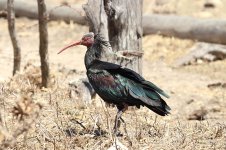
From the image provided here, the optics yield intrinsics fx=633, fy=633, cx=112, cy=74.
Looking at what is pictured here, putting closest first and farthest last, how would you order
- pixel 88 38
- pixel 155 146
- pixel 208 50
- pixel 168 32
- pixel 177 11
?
pixel 155 146 → pixel 88 38 → pixel 208 50 → pixel 168 32 → pixel 177 11

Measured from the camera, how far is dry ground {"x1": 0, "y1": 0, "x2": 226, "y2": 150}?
20.5 ft

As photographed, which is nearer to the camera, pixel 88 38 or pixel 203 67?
pixel 88 38

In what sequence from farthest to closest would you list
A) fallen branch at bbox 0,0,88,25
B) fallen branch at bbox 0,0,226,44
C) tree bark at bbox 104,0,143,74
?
fallen branch at bbox 0,0,88,25
fallen branch at bbox 0,0,226,44
tree bark at bbox 104,0,143,74

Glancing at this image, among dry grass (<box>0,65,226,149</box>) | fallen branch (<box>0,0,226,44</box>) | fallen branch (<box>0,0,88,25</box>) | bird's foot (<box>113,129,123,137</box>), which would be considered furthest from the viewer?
fallen branch (<box>0,0,88,25</box>)

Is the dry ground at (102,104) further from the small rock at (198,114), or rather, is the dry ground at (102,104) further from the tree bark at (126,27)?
the tree bark at (126,27)

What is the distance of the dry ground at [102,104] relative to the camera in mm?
6238

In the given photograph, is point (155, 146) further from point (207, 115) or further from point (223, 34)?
point (223, 34)

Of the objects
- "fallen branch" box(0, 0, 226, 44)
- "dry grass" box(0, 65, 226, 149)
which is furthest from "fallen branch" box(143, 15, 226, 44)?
"dry grass" box(0, 65, 226, 149)

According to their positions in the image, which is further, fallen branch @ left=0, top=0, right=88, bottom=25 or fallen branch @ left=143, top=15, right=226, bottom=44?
fallen branch @ left=0, top=0, right=88, bottom=25

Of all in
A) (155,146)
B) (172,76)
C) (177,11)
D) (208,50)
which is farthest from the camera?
(177,11)

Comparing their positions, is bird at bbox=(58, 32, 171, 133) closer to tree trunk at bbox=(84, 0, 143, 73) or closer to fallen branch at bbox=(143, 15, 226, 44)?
tree trunk at bbox=(84, 0, 143, 73)

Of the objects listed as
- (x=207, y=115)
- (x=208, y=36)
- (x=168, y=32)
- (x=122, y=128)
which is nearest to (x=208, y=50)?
(x=208, y=36)

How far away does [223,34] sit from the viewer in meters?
14.2

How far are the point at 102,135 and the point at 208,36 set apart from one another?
8528mm
